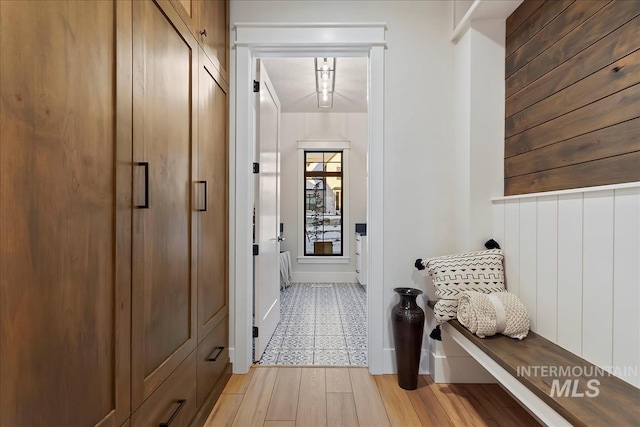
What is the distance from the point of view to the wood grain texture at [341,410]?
175 centimetres

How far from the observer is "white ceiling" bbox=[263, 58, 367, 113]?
3680mm

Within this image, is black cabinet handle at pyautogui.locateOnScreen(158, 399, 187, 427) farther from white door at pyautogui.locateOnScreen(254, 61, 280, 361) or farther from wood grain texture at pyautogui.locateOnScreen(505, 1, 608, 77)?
wood grain texture at pyautogui.locateOnScreen(505, 1, 608, 77)

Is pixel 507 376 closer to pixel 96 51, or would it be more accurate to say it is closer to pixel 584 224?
pixel 584 224

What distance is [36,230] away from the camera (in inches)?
30.0

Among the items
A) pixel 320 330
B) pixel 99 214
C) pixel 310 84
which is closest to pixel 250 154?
pixel 99 214

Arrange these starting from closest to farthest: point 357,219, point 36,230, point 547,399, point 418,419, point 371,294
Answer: point 36,230, point 547,399, point 418,419, point 371,294, point 357,219

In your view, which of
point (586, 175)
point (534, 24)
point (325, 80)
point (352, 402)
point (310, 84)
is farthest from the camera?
point (310, 84)

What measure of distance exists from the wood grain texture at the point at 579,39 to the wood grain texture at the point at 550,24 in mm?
27

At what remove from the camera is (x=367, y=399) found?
1972 mm

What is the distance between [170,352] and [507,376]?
1.41 m

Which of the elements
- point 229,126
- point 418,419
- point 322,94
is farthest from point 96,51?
point 322,94

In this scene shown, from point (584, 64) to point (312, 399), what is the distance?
85.8 inches

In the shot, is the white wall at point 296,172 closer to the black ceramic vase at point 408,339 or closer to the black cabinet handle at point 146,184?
the black ceramic vase at point 408,339

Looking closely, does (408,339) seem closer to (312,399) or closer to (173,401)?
(312,399)
